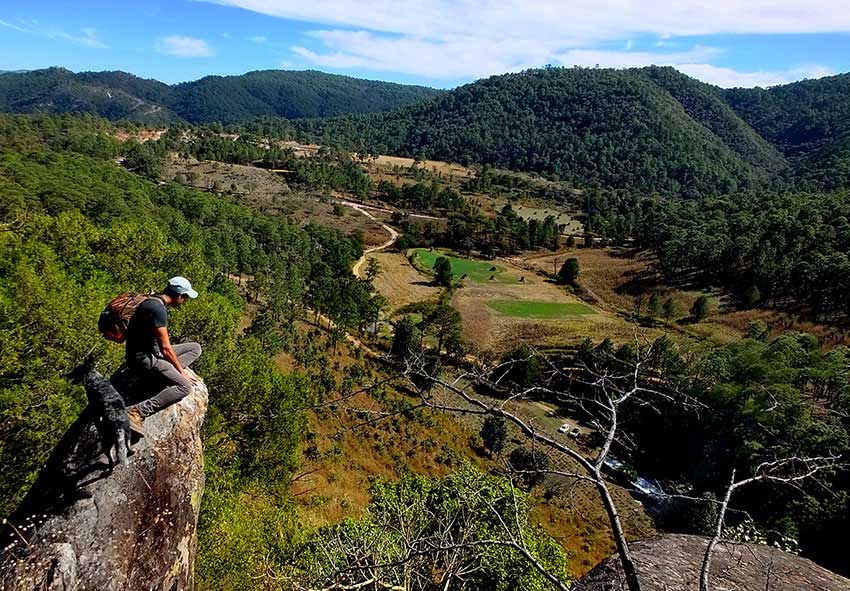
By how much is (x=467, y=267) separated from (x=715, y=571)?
86021 millimetres

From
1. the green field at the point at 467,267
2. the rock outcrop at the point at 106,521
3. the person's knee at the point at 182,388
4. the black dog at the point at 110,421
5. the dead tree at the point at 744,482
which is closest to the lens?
the dead tree at the point at 744,482

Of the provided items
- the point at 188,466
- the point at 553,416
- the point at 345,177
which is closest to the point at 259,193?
the point at 345,177

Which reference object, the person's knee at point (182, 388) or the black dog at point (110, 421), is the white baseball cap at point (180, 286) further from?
the black dog at point (110, 421)

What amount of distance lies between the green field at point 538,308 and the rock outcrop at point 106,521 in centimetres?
6708

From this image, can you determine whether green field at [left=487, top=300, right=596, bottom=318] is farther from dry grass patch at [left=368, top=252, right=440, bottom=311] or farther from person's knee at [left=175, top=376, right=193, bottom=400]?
person's knee at [left=175, top=376, right=193, bottom=400]

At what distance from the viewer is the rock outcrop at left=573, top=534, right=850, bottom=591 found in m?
7.25

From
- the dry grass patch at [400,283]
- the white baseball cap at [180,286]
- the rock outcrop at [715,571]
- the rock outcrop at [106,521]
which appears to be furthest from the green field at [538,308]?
the rock outcrop at [106,521]

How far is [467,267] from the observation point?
3661 inches

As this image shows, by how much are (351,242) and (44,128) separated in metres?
75.4

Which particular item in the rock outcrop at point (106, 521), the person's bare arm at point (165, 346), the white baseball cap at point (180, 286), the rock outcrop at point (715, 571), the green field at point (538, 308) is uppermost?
the white baseball cap at point (180, 286)

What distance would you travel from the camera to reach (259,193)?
114000 mm

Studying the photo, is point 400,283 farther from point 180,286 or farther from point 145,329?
point 145,329

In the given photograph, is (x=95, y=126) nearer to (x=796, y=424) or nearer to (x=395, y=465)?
(x=395, y=465)

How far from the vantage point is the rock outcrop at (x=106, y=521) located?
5043mm
